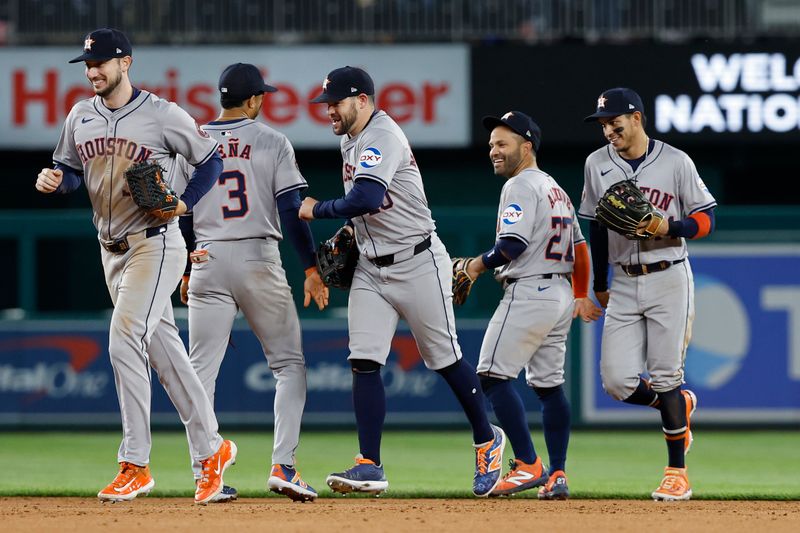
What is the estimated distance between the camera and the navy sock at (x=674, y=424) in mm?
6203

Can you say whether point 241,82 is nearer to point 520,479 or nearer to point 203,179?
point 203,179

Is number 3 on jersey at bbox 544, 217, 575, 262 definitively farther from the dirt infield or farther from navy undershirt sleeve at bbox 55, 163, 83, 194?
navy undershirt sleeve at bbox 55, 163, 83, 194

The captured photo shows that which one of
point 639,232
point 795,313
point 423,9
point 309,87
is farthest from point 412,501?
point 423,9

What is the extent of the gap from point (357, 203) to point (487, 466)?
1379mm

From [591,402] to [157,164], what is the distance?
5.61 meters

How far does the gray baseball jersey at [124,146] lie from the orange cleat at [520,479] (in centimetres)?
199

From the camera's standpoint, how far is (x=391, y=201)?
595 centimetres

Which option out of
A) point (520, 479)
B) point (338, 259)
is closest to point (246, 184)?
point (338, 259)

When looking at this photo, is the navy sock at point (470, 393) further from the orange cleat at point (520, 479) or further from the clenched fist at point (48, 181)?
the clenched fist at point (48, 181)

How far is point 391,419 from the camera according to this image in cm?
1048

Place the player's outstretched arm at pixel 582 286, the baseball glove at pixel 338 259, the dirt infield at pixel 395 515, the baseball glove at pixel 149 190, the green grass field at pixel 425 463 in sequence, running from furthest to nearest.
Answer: the green grass field at pixel 425 463 → the player's outstretched arm at pixel 582 286 → the baseball glove at pixel 338 259 → the baseball glove at pixel 149 190 → the dirt infield at pixel 395 515

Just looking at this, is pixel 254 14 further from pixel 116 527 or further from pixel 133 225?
pixel 116 527

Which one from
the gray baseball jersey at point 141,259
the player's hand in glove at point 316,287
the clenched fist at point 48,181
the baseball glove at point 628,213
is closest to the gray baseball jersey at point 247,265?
the player's hand in glove at point 316,287

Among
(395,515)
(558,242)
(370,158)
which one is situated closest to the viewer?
(395,515)
